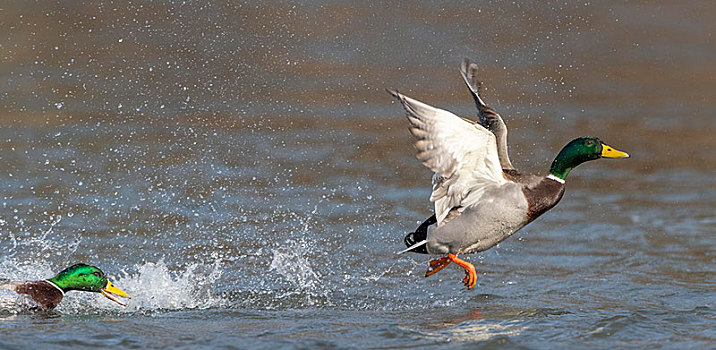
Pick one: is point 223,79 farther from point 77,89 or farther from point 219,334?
point 219,334

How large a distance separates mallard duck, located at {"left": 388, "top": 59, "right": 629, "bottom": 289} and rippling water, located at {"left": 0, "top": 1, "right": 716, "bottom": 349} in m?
0.53

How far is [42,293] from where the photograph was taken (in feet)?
22.4

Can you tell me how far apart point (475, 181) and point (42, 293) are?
109 inches

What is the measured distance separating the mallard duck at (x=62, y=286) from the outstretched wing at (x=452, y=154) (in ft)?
6.91

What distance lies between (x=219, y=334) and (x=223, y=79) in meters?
7.80

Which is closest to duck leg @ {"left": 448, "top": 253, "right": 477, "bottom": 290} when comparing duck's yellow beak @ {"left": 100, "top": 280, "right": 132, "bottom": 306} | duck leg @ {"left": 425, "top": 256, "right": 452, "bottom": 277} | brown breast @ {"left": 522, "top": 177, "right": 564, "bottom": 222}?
duck leg @ {"left": 425, "top": 256, "right": 452, "bottom": 277}

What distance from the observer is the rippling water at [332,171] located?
7020 mm

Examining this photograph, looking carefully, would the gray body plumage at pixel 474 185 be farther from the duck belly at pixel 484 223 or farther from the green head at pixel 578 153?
the green head at pixel 578 153

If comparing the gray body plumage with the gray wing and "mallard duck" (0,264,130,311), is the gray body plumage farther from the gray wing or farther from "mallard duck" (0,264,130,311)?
"mallard duck" (0,264,130,311)

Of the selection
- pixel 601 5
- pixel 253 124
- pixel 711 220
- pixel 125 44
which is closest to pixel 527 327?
pixel 711 220

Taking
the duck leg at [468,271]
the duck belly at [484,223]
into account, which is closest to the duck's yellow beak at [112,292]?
the duck belly at [484,223]

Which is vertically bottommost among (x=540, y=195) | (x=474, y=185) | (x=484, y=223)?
(x=484, y=223)

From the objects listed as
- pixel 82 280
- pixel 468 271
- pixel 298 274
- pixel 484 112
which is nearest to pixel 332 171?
pixel 298 274

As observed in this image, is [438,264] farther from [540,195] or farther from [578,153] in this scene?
[578,153]
